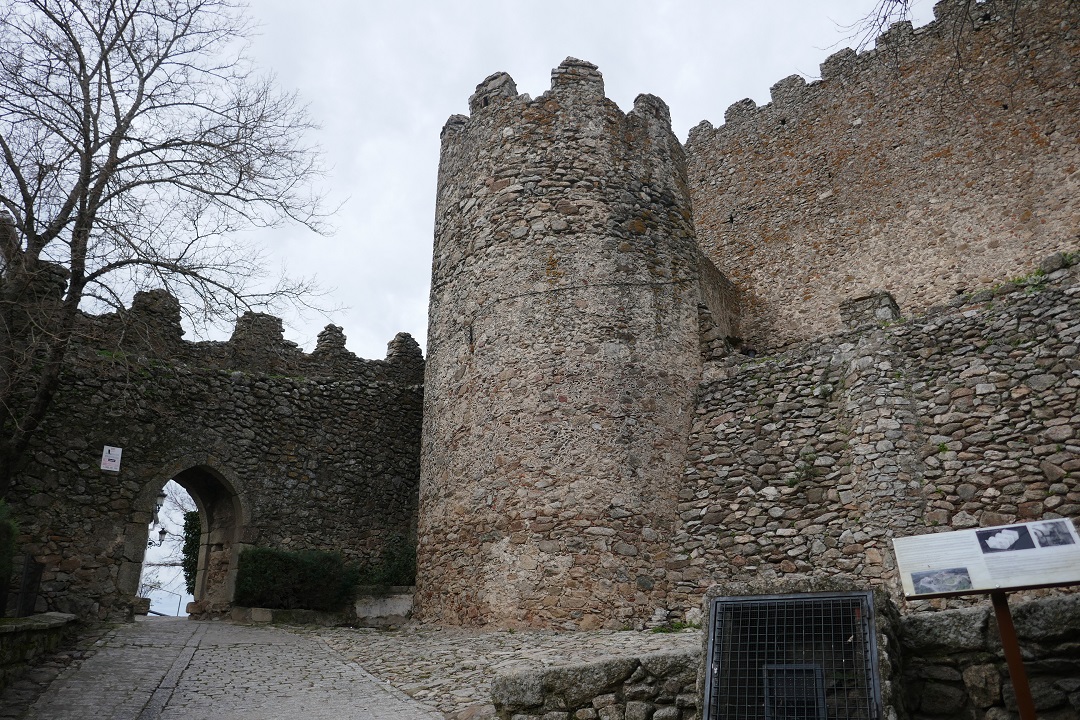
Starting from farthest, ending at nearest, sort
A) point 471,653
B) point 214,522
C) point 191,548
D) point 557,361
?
point 191,548 < point 214,522 < point 557,361 < point 471,653

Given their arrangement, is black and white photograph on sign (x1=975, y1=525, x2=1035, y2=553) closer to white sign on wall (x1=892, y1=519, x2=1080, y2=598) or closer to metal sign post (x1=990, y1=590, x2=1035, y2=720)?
white sign on wall (x1=892, y1=519, x2=1080, y2=598)

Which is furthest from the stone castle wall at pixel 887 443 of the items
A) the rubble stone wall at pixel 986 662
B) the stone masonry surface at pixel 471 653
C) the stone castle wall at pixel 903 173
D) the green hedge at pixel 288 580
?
the stone castle wall at pixel 903 173

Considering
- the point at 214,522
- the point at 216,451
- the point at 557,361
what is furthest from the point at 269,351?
the point at 557,361

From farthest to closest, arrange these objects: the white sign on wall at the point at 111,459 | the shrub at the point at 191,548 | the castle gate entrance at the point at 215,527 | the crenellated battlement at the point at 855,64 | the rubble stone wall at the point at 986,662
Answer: the shrub at the point at 191,548
the crenellated battlement at the point at 855,64
the castle gate entrance at the point at 215,527
the white sign on wall at the point at 111,459
the rubble stone wall at the point at 986,662

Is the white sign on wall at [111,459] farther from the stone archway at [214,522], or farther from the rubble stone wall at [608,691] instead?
the rubble stone wall at [608,691]

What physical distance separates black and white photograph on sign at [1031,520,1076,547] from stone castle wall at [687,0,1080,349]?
33.8 feet

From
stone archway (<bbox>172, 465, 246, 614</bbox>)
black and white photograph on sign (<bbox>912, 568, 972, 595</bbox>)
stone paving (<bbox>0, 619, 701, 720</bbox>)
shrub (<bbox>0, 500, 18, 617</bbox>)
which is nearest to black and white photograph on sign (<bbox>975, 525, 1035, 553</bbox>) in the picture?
black and white photograph on sign (<bbox>912, 568, 972, 595</bbox>)

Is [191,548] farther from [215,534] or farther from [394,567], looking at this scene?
[394,567]

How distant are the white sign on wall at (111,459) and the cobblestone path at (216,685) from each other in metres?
2.61

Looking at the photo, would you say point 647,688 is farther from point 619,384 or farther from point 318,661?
point 619,384

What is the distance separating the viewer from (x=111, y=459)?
10.1m

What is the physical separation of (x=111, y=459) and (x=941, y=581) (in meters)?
9.86

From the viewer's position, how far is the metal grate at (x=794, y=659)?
3537mm

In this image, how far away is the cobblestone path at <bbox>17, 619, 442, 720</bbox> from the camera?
16.2 feet
